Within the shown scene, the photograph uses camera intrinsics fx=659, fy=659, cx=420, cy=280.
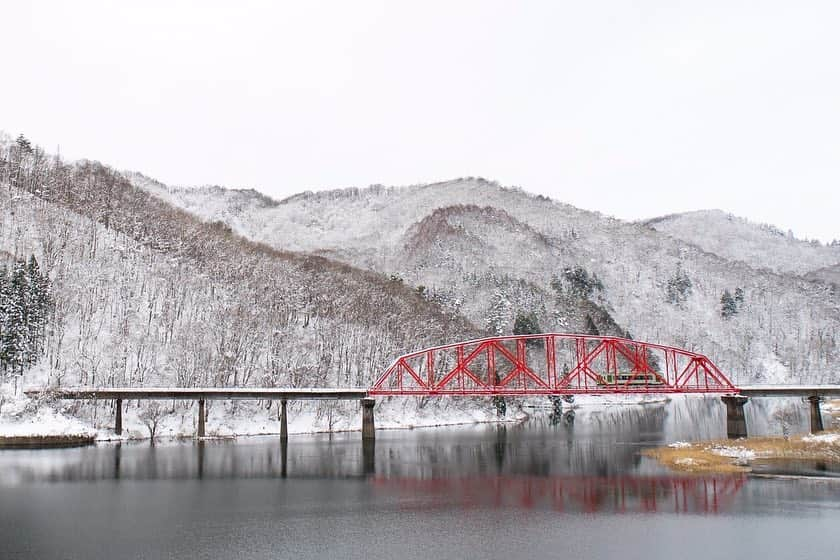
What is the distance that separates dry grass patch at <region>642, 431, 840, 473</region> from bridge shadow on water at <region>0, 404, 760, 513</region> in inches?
119

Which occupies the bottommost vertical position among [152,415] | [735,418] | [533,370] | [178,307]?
[735,418]

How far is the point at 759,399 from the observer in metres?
174

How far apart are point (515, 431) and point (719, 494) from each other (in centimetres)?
5965

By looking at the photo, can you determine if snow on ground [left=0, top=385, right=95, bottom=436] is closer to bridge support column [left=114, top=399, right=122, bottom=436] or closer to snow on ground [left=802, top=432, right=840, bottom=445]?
bridge support column [left=114, top=399, right=122, bottom=436]

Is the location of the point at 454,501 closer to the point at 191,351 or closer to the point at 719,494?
the point at 719,494

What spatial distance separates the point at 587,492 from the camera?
4778cm

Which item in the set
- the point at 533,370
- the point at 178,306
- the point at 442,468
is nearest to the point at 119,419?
the point at 178,306

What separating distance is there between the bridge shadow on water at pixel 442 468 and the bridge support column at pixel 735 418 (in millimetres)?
8852

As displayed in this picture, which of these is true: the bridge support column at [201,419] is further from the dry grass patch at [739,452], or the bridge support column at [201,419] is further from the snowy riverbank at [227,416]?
the dry grass patch at [739,452]

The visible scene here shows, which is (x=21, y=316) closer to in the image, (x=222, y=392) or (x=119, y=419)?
(x=119, y=419)

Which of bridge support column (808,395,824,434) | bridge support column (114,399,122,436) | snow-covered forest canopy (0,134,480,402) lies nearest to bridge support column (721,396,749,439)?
bridge support column (808,395,824,434)

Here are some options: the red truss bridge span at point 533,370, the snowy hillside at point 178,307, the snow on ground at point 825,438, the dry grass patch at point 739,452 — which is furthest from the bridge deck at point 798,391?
the snowy hillside at point 178,307

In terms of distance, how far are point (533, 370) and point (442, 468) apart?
108426mm

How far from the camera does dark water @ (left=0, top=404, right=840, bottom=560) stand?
32469mm
